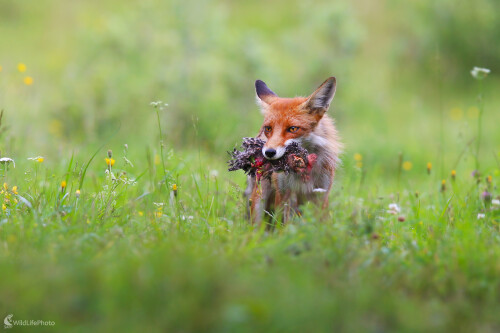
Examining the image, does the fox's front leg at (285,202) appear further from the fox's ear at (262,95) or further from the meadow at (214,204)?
the fox's ear at (262,95)

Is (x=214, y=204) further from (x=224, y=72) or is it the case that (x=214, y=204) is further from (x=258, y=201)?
(x=224, y=72)

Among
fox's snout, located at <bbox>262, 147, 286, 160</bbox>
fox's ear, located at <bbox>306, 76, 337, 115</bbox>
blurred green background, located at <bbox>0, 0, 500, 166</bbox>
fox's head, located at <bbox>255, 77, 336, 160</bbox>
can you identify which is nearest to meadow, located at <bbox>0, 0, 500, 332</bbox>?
blurred green background, located at <bbox>0, 0, 500, 166</bbox>

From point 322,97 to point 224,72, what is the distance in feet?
24.9

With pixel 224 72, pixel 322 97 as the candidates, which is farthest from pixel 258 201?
pixel 224 72

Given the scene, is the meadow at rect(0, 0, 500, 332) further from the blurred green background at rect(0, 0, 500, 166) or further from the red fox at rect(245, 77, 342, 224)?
the red fox at rect(245, 77, 342, 224)

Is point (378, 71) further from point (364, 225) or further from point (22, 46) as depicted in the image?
point (364, 225)

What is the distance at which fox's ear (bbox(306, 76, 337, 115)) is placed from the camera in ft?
16.2

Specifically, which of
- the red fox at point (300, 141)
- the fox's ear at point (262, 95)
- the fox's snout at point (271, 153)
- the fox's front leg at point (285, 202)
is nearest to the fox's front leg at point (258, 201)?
the red fox at point (300, 141)

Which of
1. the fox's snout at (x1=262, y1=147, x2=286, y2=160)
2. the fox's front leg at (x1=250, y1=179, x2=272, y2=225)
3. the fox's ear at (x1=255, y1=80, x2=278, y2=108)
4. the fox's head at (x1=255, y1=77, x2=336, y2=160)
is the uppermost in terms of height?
the fox's ear at (x1=255, y1=80, x2=278, y2=108)

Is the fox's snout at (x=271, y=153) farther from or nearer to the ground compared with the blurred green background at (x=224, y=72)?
nearer to the ground

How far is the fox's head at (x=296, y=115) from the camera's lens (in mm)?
4853

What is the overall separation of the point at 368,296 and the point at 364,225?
0.98m

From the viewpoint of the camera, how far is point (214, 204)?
487 centimetres

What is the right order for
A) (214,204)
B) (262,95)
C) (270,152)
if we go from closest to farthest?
(270,152)
(214,204)
(262,95)
